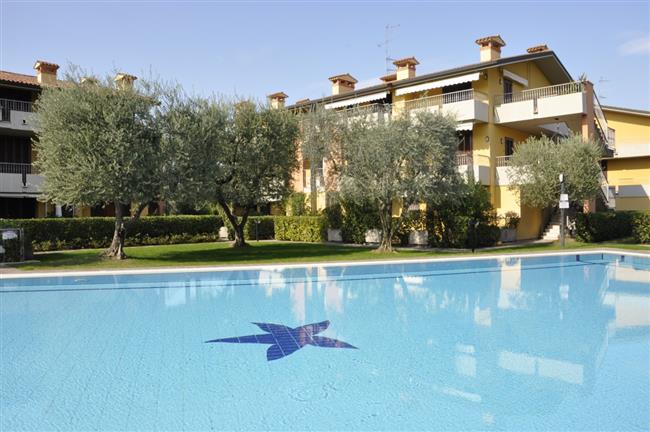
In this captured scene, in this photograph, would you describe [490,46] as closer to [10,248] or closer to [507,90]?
[507,90]

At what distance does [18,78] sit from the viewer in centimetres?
3394

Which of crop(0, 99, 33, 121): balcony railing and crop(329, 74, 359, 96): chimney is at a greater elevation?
crop(329, 74, 359, 96): chimney

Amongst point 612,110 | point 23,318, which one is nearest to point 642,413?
point 23,318

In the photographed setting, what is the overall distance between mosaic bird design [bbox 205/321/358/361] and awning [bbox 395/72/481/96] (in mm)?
23161

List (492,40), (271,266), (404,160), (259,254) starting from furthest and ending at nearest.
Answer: (492,40) → (259,254) → (404,160) → (271,266)

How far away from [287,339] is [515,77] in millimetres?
27983

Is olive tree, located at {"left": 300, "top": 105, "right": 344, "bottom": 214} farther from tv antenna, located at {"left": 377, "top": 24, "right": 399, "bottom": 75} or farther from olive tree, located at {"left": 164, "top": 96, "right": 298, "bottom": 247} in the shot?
tv antenna, located at {"left": 377, "top": 24, "right": 399, "bottom": 75}

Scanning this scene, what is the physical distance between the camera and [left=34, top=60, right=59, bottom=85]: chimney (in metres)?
34.4

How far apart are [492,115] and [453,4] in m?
12.6

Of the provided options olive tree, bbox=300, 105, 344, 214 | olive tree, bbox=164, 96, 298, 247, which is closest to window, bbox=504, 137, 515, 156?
olive tree, bbox=300, 105, 344, 214

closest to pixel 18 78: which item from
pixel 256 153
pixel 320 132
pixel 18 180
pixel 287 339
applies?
pixel 18 180

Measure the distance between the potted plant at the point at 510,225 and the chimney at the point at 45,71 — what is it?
29.8 meters

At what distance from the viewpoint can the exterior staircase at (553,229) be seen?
32.1 m

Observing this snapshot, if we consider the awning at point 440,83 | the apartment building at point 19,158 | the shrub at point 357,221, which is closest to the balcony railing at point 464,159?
the awning at point 440,83
